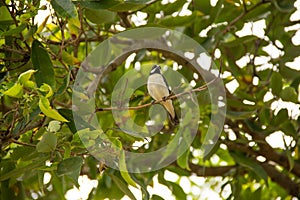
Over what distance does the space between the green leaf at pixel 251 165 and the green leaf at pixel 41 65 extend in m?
0.66

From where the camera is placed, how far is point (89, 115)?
117 cm

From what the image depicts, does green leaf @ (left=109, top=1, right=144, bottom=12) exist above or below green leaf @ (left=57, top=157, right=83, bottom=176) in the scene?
above

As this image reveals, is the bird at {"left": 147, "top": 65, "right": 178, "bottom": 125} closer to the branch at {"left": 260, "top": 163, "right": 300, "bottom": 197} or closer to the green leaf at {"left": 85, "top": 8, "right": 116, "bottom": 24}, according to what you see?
the green leaf at {"left": 85, "top": 8, "right": 116, "bottom": 24}

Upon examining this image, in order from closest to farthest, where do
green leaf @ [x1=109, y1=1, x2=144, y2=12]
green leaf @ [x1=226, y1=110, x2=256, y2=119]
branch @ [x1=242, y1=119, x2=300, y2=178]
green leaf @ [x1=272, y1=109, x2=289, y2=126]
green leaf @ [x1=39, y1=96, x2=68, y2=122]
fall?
green leaf @ [x1=39, y1=96, x2=68, y2=122] < green leaf @ [x1=109, y1=1, x2=144, y2=12] < green leaf @ [x1=226, y1=110, x2=256, y2=119] < green leaf @ [x1=272, y1=109, x2=289, y2=126] < branch @ [x1=242, y1=119, x2=300, y2=178]

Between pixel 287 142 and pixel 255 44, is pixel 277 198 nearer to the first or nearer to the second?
pixel 287 142

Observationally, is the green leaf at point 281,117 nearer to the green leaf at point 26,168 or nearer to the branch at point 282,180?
the branch at point 282,180

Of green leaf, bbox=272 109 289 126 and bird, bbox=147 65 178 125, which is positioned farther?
green leaf, bbox=272 109 289 126

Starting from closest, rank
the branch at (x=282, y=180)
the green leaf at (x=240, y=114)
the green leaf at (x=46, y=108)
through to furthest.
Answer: the green leaf at (x=46, y=108) < the green leaf at (x=240, y=114) < the branch at (x=282, y=180)

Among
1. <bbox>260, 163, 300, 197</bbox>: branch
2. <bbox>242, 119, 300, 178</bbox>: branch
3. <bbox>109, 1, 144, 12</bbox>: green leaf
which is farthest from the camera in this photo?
<bbox>260, 163, 300, 197</bbox>: branch

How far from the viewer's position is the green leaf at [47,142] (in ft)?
3.42

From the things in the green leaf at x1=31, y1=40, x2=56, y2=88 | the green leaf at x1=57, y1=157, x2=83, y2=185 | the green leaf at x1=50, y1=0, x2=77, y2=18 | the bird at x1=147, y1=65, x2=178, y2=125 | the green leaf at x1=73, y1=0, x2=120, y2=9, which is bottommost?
the bird at x1=147, y1=65, x2=178, y2=125

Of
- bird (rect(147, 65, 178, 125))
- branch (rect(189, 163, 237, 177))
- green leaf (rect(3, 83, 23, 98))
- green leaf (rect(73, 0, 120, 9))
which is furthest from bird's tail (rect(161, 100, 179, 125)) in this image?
branch (rect(189, 163, 237, 177))

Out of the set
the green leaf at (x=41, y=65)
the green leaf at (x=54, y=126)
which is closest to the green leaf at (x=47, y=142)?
the green leaf at (x=54, y=126)

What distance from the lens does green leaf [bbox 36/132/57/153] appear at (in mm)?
1041
